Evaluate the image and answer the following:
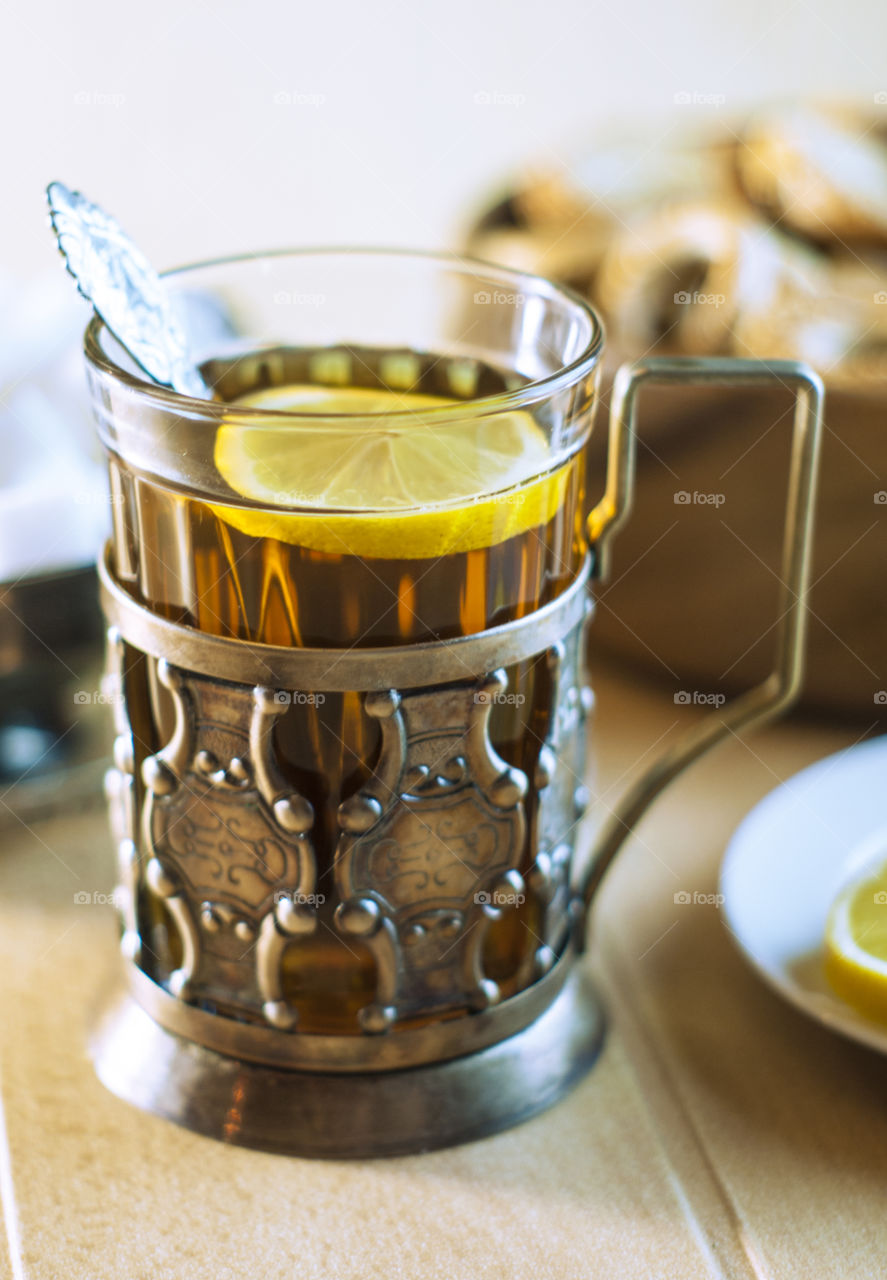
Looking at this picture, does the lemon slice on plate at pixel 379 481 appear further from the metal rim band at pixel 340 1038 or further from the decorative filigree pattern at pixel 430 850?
the metal rim band at pixel 340 1038

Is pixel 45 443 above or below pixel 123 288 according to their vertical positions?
below

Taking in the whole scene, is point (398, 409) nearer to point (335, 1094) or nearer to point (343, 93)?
point (335, 1094)

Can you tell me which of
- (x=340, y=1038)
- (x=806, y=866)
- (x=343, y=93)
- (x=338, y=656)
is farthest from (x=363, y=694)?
(x=343, y=93)

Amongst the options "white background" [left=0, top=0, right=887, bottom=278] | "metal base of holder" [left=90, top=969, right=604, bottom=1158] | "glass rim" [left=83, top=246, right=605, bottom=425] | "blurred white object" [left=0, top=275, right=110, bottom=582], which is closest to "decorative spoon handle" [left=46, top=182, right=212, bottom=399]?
"glass rim" [left=83, top=246, right=605, bottom=425]

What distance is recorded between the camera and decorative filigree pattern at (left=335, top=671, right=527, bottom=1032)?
0.39m

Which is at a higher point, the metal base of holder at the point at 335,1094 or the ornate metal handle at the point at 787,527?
the ornate metal handle at the point at 787,527

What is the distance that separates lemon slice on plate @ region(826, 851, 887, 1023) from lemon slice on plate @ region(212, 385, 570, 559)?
8.0 inches

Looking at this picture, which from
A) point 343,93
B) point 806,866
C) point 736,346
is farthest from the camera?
point 343,93

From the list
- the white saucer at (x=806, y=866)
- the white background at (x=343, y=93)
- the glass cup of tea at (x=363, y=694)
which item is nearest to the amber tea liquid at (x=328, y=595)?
the glass cup of tea at (x=363, y=694)

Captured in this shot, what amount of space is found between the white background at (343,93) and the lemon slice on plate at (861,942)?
72 centimetres

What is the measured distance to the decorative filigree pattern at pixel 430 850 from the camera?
387 millimetres

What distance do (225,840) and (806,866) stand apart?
25 centimetres

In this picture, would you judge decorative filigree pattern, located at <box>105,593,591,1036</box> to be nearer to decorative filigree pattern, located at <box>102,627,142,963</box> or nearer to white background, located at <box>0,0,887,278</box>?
decorative filigree pattern, located at <box>102,627,142,963</box>

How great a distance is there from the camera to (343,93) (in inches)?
45.3
